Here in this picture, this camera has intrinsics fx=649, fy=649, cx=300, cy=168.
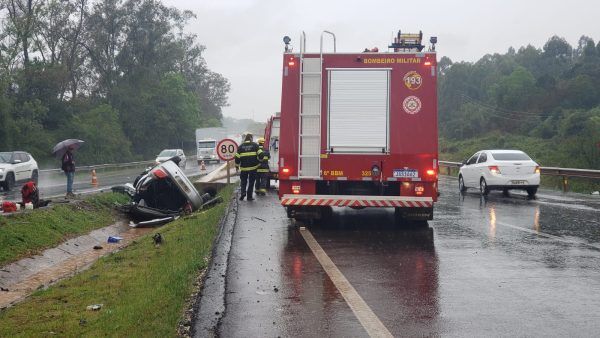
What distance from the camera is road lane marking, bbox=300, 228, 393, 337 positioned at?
5.30 meters

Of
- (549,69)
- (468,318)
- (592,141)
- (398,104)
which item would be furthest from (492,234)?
(549,69)

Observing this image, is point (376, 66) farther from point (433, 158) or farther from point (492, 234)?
point (492, 234)

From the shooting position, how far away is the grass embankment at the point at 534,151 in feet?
86.5

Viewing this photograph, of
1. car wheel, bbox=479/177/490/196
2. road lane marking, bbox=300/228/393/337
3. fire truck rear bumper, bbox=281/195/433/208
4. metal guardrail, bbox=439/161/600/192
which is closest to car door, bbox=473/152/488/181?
car wheel, bbox=479/177/490/196

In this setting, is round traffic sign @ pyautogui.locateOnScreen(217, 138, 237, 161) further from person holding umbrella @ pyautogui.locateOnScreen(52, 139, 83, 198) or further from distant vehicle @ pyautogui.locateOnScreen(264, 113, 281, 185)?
person holding umbrella @ pyautogui.locateOnScreen(52, 139, 83, 198)

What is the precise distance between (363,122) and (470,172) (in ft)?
37.6

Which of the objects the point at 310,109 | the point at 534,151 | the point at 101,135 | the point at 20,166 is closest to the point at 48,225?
the point at 310,109

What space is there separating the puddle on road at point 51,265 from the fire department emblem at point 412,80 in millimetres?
6542

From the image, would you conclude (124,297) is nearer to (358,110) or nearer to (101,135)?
(358,110)

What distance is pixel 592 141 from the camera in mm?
32031

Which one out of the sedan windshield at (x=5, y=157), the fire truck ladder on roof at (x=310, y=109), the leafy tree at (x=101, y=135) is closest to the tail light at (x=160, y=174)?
the fire truck ladder on roof at (x=310, y=109)

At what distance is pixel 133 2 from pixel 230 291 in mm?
→ 62542

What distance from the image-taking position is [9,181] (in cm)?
2420

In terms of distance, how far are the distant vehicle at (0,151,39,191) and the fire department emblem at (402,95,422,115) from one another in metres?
17.8
